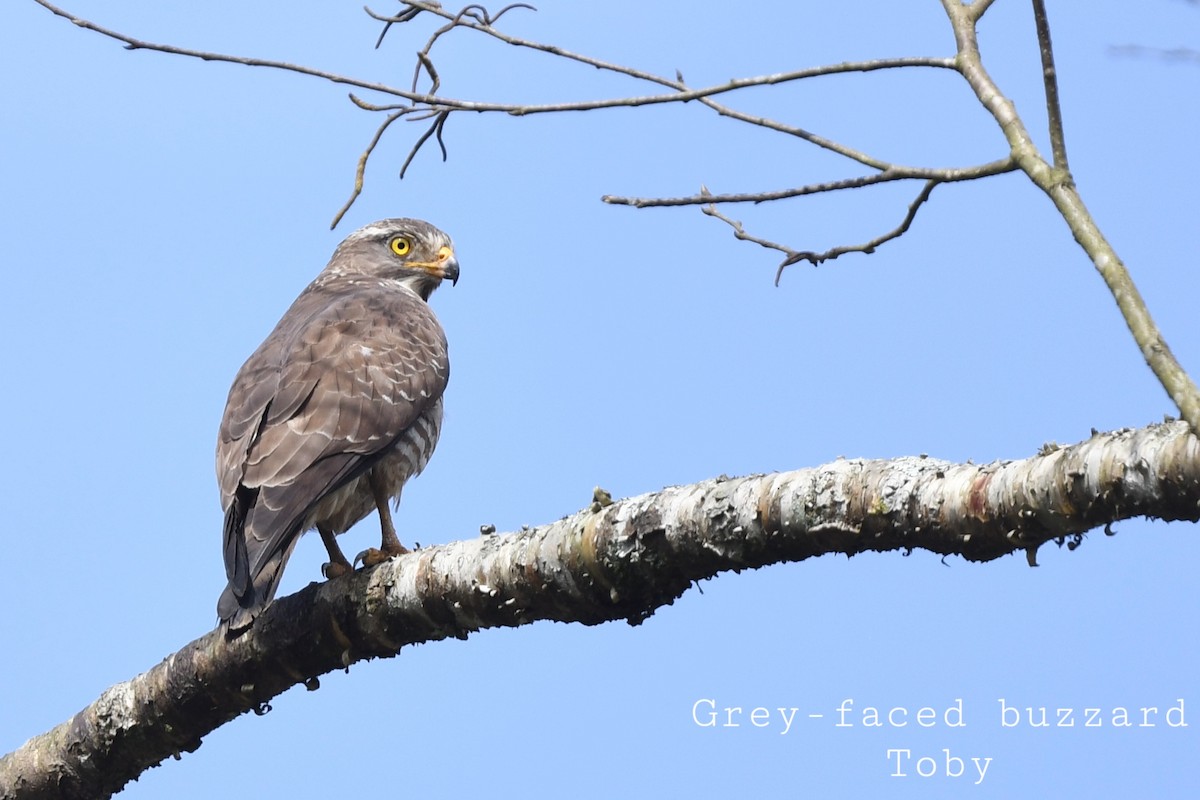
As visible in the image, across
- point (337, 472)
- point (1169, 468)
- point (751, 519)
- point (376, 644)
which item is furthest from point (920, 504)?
point (337, 472)

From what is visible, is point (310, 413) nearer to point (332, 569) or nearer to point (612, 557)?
point (332, 569)

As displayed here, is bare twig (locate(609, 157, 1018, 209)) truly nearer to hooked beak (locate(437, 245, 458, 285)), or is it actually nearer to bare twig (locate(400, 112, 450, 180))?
bare twig (locate(400, 112, 450, 180))

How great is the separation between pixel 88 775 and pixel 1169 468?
3831mm

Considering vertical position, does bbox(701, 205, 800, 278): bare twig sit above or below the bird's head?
below

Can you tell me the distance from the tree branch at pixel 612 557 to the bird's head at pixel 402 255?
3.01 meters

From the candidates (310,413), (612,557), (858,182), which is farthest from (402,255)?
(858,182)

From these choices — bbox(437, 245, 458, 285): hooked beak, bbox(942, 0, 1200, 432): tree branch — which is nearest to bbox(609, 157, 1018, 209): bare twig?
bbox(942, 0, 1200, 432): tree branch

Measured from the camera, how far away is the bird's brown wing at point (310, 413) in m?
4.73

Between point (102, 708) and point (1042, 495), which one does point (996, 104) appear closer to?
point (1042, 495)

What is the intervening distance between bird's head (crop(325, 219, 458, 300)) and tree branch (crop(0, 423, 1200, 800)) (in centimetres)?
301

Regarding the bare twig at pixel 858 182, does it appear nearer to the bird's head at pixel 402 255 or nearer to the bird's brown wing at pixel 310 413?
the bird's brown wing at pixel 310 413

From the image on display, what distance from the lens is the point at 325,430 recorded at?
16.6 feet

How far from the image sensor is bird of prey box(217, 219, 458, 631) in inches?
186

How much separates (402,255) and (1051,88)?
518 centimetres
